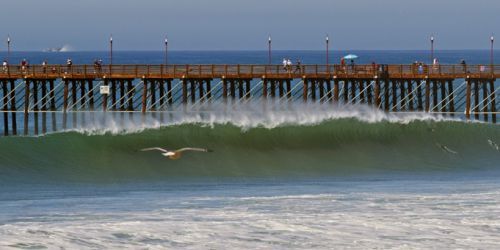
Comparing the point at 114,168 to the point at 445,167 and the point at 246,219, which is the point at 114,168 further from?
the point at 246,219

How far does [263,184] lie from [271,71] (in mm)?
28749

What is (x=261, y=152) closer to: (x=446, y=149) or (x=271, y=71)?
(x=446, y=149)

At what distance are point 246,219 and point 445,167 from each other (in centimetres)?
2086

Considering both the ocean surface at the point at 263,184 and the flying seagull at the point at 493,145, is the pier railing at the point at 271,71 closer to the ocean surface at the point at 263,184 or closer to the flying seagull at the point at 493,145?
the ocean surface at the point at 263,184

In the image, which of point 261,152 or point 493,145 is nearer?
point 261,152

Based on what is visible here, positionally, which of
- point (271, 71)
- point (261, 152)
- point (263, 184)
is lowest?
point (263, 184)

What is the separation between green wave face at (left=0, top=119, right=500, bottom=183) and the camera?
46469mm

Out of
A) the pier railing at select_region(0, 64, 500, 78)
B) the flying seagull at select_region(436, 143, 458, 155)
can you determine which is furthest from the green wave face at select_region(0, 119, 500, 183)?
the pier railing at select_region(0, 64, 500, 78)

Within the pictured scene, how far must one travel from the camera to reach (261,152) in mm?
52375

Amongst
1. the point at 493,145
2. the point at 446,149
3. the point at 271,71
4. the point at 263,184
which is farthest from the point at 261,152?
the point at 271,71

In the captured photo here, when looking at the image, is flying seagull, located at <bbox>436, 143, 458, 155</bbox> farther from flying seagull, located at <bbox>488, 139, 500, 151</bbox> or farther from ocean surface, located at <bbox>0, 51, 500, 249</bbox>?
flying seagull, located at <bbox>488, 139, 500, 151</bbox>

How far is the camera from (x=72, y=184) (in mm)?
42562

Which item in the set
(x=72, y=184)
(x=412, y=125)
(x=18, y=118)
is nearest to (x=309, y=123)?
(x=412, y=125)

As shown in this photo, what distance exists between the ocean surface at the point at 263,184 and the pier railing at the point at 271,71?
6.85 ft
